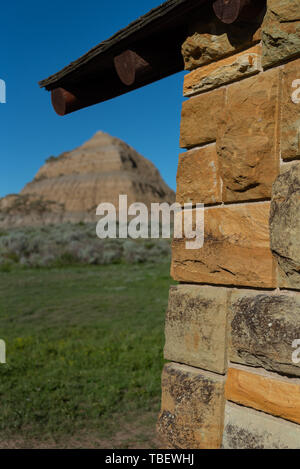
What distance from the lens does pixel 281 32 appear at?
210cm

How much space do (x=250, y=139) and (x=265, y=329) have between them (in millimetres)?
983

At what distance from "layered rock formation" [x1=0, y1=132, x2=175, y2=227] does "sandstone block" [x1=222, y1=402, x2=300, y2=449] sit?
64372 millimetres

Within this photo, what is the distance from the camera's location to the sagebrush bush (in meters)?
18.2

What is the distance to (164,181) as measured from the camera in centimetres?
9494

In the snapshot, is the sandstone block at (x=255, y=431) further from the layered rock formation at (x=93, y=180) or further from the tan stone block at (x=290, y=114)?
the layered rock formation at (x=93, y=180)

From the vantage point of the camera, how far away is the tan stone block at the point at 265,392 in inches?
78.6

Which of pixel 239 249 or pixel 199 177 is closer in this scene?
pixel 239 249

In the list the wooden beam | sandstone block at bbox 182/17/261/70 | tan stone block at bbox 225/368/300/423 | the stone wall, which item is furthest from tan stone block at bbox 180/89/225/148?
tan stone block at bbox 225/368/300/423

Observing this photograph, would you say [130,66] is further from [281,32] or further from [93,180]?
[93,180]

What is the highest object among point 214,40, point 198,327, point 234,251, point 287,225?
point 214,40

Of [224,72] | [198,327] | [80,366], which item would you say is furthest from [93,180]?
[198,327]

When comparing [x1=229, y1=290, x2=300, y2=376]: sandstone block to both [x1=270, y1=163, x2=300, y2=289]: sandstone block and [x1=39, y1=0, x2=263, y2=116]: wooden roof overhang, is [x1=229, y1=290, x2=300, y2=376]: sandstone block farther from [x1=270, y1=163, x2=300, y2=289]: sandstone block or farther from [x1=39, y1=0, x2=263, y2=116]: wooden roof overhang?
[x1=39, y1=0, x2=263, y2=116]: wooden roof overhang

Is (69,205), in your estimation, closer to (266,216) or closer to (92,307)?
(92,307)

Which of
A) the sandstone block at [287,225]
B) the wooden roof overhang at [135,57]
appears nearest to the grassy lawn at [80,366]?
the sandstone block at [287,225]
